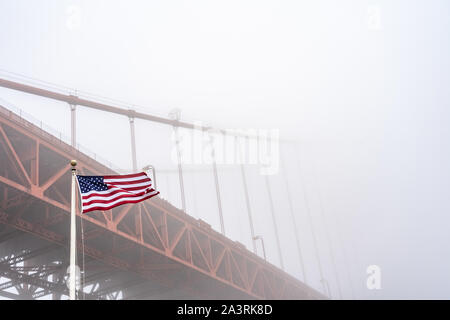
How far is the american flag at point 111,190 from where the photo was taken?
15.6 metres

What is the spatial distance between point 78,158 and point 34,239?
7.36 metres

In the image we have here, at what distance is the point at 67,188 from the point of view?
3462cm

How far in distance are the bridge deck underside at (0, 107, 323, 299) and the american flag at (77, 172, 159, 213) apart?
10.7 meters

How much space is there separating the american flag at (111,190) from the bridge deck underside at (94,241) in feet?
35.1

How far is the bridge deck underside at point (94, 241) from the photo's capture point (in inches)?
1147

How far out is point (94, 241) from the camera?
3762 cm

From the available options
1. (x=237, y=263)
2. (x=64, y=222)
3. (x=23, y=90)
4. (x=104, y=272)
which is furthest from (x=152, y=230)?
(x=23, y=90)

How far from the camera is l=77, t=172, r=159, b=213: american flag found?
51.1 ft

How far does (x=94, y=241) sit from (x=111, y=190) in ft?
74.6

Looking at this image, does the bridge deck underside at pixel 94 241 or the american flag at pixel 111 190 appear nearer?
the american flag at pixel 111 190

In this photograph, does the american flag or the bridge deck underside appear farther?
the bridge deck underside

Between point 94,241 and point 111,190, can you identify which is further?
point 94,241
